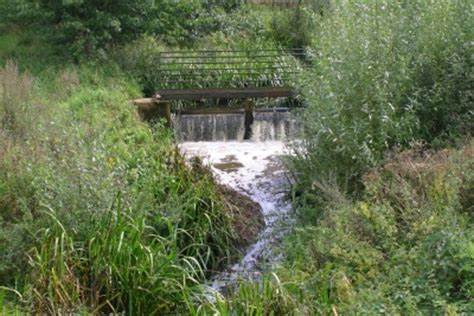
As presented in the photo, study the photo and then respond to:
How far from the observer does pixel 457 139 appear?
25.2 feet

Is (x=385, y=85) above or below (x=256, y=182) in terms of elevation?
above

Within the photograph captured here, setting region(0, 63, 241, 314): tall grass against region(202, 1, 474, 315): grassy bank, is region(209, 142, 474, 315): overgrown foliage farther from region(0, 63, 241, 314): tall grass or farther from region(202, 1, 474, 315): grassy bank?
region(0, 63, 241, 314): tall grass

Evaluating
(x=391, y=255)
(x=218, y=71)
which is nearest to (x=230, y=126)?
(x=218, y=71)

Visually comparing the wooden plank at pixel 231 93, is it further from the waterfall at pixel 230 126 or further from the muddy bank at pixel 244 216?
the muddy bank at pixel 244 216

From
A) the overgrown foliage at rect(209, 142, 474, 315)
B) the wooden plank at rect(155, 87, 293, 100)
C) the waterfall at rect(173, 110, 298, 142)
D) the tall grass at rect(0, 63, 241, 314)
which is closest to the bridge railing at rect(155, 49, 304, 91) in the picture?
the wooden plank at rect(155, 87, 293, 100)

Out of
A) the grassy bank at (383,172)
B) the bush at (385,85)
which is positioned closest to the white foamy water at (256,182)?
the grassy bank at (383,172)

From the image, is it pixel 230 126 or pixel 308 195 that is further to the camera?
pixel 230 126

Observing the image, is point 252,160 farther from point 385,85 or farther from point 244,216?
point 385,85

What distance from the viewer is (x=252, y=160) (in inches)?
481

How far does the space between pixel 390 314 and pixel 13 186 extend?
398 cm

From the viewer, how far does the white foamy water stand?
25.0 ft

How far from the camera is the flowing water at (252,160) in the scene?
25.9ft

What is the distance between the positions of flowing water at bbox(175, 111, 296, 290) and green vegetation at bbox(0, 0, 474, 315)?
329 mm

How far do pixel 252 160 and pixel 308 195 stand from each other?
4.20 meters
